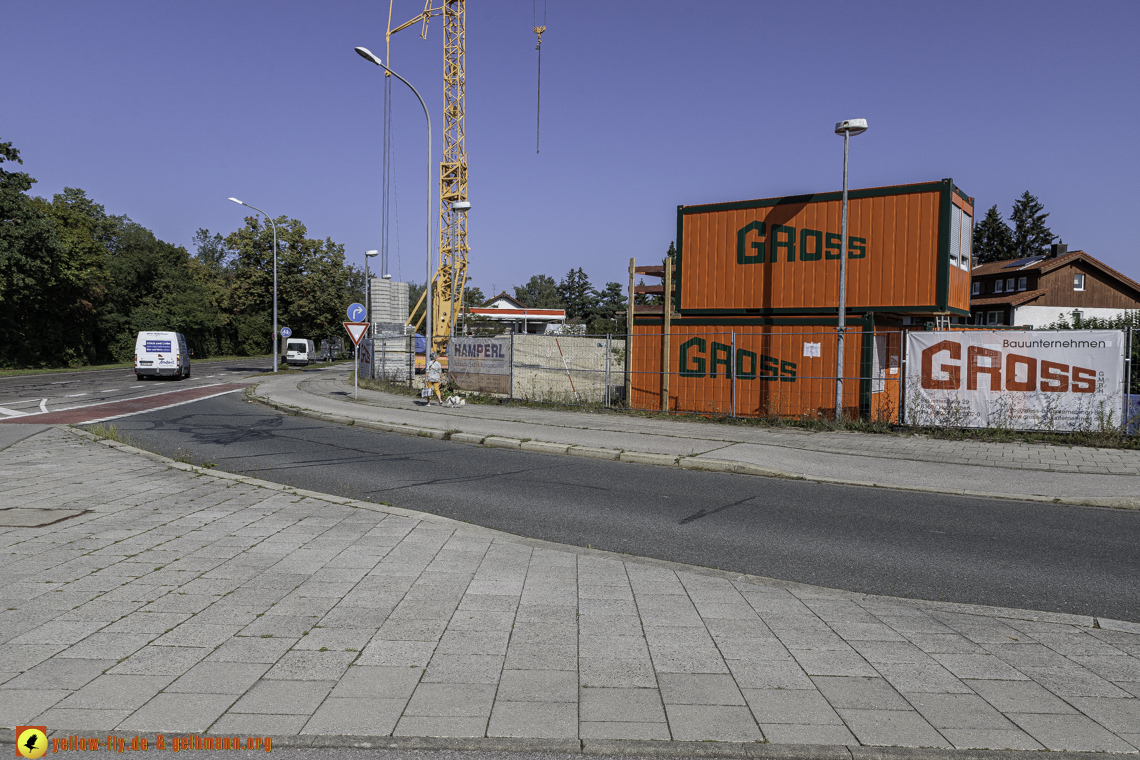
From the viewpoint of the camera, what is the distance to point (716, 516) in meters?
7.59

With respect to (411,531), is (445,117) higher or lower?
higher

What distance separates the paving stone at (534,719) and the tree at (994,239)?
87.8 m

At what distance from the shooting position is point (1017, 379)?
13477mm

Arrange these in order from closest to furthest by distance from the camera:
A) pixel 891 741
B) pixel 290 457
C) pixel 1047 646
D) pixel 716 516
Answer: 1. pixel 891 741
2. pixel 1047 646
3. pixel 716 516
4. pixel 290 457

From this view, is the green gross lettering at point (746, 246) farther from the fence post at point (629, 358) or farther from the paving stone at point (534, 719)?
the paving stone at point (534, 719)

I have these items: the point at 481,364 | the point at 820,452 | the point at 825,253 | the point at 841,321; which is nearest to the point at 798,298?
the point at 825,253

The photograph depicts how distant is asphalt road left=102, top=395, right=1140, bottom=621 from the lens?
559 centimetres

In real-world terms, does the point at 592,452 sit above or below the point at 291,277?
below

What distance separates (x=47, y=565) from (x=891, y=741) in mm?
5697

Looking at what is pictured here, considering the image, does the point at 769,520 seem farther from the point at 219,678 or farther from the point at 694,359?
the point at 694,359

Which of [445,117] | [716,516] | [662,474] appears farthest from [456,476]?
[445,117]

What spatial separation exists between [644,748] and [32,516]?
21.6 feet

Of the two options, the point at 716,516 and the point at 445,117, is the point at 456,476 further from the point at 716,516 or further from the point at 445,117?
the point at 445,117

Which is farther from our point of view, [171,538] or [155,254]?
[155,254]
